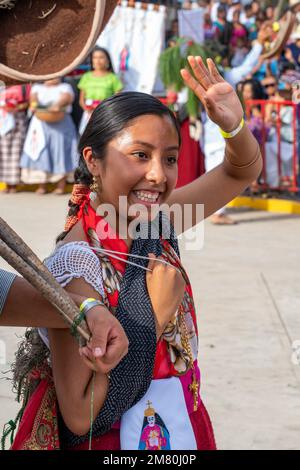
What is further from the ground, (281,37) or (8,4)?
(8,4)

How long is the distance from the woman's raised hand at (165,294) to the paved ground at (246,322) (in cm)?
203

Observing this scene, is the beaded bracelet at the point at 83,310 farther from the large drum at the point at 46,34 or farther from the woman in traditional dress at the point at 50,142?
the woman in traditional dress at the point at 50,142

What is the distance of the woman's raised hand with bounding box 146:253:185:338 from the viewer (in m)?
2.23

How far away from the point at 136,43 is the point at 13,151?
2073 millimetres

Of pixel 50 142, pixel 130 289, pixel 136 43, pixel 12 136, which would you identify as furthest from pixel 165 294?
pixel 136 43

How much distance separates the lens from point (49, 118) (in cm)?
1078

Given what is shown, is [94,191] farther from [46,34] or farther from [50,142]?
[50,142]

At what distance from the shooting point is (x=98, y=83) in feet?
34.4

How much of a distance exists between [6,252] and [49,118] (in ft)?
29.9

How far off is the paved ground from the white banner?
272 centimetres

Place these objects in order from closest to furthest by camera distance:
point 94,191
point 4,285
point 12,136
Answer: point 4,285
point 94,191
point 12,136

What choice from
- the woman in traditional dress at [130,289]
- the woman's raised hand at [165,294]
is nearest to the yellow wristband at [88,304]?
the woman in traditional dress at [130,289]
